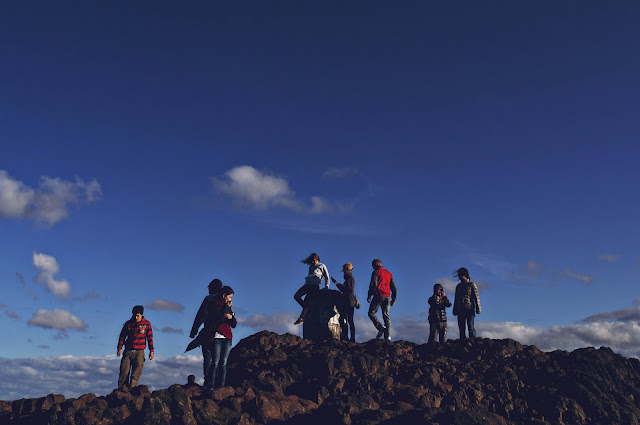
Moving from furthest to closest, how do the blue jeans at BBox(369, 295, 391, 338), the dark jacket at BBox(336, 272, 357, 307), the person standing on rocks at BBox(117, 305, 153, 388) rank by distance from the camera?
the dark jacket at BBox(336, 272, 357, 307)
the blue jeans at BBox(369, 295, 391, 338)
the person standing on rocks at BBox(117, 305, 153, 388)

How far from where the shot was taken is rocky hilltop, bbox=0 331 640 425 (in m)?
11.4

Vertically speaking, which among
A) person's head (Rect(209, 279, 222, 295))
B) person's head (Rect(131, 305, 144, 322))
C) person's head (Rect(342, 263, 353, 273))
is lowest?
person's head (Rect(131, 305, 144, 322))

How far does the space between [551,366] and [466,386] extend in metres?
2.98

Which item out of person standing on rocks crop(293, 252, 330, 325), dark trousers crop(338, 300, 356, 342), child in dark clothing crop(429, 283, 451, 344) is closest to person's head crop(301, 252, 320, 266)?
person standing on rocks crop(293, 252, 330, 325)

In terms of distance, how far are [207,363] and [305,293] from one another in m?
6.16

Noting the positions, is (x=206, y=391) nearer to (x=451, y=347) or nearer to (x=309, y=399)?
(x=309, y=399)

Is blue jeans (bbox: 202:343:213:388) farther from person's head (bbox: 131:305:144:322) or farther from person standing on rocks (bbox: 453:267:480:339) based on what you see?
person standing on rocks (bbox: 453:267:480:339)

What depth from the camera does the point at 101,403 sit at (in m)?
12.0

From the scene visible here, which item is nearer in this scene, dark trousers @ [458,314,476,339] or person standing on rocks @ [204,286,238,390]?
person standing on rocks @ [204,286,238,390]

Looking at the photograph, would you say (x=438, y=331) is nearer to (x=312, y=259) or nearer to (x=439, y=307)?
(x=439, y=307)

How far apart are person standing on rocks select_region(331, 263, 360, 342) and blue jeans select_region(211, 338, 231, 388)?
6.48 m

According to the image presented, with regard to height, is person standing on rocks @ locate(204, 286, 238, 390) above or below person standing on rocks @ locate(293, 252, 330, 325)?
below

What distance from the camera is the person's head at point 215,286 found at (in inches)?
482

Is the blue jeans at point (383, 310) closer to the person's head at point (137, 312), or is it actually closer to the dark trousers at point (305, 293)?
the dark trousers at point (305, 293)
